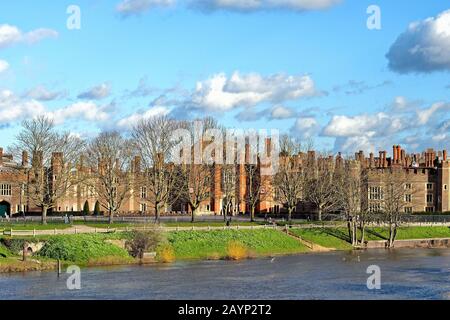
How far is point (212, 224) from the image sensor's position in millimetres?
91000

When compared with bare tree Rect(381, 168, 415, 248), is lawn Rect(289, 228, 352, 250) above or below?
below

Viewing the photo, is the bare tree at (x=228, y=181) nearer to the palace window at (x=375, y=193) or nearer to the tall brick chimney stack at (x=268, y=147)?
the tall brick chimney stack at (x=268, y=147)

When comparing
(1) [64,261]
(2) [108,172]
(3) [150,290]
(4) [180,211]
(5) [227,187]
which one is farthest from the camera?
(4) [180,211]

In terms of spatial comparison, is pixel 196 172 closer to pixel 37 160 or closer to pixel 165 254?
pixel 37 160

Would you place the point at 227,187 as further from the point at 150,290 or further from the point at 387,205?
the point at 150,290

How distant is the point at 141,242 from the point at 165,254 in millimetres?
2532

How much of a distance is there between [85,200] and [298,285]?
77.5 metres

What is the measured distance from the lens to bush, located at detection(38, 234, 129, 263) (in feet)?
220

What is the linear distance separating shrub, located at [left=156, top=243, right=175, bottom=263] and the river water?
2210 millimetres

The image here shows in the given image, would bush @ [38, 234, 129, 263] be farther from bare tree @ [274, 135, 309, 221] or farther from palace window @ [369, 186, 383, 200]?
palace window @ [369, 186, 383, 200]

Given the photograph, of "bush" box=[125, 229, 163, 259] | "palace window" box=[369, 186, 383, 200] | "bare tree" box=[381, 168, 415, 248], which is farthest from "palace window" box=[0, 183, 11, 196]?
Answer: "bare tree" box=[381, 168, 415, 248]

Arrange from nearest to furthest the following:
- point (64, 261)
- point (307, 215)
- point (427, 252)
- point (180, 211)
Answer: point (64, 261)
point (427, 252)
point (307, 215)
point (180, 211)

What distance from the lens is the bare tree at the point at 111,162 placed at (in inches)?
3907
